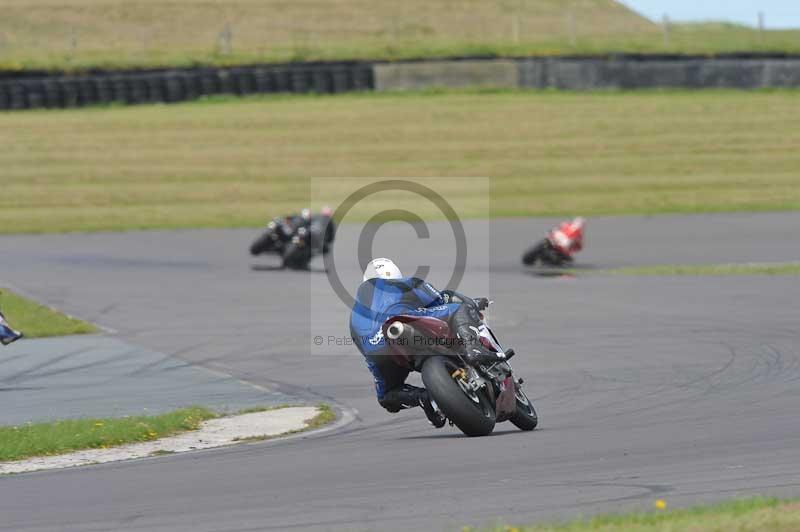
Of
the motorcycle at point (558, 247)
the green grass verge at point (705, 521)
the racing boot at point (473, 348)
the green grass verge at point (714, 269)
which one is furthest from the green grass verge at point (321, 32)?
the green grass verge at point (705, 521)

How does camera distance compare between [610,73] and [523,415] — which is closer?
[523,415]

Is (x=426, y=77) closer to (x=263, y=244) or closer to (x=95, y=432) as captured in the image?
(x=263, y=244)

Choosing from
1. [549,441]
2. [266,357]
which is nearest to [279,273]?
[266,357]

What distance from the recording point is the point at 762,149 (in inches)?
1528

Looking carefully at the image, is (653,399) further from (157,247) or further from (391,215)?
(391,215)

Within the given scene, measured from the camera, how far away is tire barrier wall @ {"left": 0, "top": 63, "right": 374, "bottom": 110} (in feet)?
132

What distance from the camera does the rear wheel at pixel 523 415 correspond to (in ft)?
34.6

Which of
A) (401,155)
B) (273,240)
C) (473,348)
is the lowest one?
(273,240)

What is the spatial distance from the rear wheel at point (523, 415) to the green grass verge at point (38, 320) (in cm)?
904

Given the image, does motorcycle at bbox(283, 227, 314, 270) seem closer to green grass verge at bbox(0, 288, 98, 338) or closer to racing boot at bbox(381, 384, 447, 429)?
green grass verge at bbox(0, 288, 98, 338)

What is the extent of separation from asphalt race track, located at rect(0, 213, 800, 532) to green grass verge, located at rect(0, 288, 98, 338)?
551mm

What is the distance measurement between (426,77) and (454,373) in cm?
3447

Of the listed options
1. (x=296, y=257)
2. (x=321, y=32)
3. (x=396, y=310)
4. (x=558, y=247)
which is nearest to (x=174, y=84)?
(x=321, y=32)

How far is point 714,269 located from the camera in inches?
950
